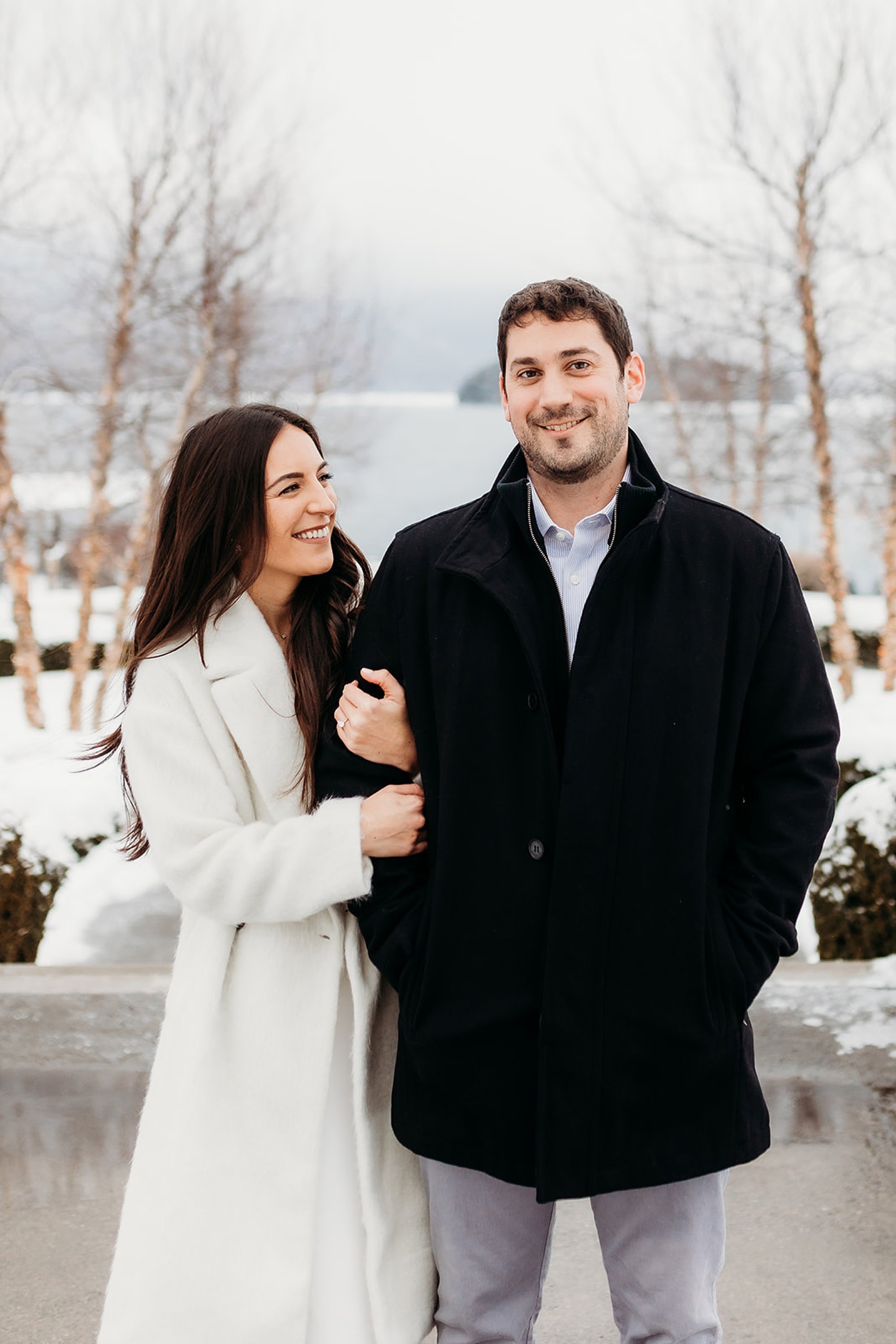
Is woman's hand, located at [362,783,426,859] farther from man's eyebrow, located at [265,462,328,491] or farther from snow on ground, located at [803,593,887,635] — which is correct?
snow on ground, located at [803,593,887,635]

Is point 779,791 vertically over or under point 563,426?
under

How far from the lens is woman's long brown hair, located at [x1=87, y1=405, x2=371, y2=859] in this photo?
1996 millimetres

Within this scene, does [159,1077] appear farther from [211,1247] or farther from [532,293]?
[532,293]

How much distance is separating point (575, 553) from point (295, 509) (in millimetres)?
479

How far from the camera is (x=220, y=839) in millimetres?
1857

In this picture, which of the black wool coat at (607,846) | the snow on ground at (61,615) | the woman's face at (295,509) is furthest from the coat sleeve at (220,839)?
the snow on ground at (61,615)

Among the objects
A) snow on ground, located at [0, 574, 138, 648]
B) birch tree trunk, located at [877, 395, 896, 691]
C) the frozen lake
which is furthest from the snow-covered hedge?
snow on ground, located at [0, 574, 138, 648]

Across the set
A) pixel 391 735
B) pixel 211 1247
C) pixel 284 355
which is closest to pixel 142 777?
pixel 391 735

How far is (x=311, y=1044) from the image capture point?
192cm

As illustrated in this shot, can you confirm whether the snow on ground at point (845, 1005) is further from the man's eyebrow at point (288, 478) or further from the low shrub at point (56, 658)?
the low shrub at point (56, 658)

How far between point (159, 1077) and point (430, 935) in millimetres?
526

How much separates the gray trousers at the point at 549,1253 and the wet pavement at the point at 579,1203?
580 millimetres

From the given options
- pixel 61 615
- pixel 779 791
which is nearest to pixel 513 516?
pixel 779 791

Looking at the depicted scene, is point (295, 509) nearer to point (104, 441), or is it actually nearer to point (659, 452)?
point (104, 441)
